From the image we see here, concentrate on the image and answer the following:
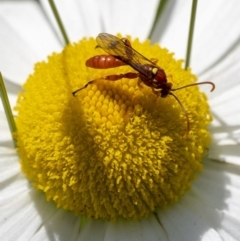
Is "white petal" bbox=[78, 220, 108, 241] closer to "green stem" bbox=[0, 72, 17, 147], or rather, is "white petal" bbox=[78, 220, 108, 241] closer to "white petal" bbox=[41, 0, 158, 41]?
"green stem" bbox=[0, 72, 17, 147]

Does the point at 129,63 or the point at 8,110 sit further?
the point at 8,110

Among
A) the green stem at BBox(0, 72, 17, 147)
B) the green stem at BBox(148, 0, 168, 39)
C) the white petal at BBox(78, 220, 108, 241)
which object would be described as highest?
the green stem at BBox(148, 0, 168, 39)

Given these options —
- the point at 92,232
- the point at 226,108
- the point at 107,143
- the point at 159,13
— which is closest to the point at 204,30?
the point at 159,13

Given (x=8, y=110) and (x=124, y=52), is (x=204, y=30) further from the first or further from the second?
(x=8, y=110)

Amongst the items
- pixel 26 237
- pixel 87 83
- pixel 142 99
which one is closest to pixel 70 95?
pixel 87 83

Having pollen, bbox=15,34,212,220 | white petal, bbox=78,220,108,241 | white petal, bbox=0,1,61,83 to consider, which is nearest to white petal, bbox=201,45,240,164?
pollen, bbox=15,34,212,220
